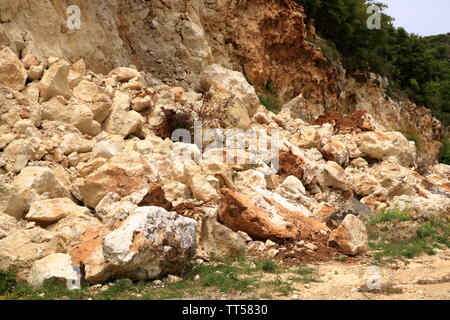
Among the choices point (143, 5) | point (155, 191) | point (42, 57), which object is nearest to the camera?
point (155, 191)

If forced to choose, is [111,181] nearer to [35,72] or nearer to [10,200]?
[10,200]

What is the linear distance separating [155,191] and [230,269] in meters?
1.63

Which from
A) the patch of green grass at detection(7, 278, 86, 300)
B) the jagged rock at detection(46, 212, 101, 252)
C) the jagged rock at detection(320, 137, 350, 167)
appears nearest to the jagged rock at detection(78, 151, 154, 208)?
the jagged rock at detection(46, 212, 101, 252)

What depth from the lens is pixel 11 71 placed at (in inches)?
317

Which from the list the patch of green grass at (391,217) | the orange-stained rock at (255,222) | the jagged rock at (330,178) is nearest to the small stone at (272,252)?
the orange-stained rock at (255,222)

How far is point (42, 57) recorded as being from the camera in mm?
9180

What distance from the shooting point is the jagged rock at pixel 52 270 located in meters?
5.26

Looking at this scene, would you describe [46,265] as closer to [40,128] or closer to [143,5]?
[40,128]

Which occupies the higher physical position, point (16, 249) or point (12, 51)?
point (12, 51)

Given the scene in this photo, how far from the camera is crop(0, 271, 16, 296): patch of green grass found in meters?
5.13

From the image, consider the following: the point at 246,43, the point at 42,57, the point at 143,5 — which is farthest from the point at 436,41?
the point at 42,57

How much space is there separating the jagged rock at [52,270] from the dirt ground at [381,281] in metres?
2.30

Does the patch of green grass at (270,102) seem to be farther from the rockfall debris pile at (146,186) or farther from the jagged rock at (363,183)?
the jagged rock at (363,183)

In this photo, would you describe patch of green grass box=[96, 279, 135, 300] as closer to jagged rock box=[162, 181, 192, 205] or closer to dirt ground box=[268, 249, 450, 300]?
dirt ground box=[268, 249, 450, 300]
